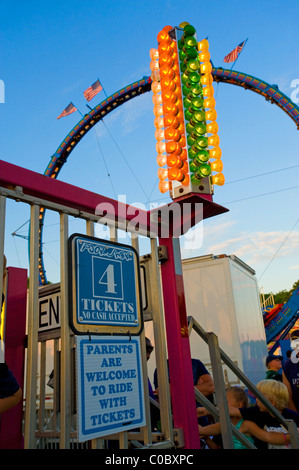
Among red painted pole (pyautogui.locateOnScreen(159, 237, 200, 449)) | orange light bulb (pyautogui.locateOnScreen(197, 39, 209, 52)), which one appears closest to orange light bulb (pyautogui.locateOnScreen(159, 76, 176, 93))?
orange light bulb (pyautogui.locateOnScreen(197, 39, 209, 52))

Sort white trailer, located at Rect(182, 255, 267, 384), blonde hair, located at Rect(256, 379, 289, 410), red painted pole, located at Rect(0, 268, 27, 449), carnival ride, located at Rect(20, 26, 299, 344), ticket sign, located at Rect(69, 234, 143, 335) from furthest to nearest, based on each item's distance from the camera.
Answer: carnival ride, located at Rect(20, 26, 299, 344), white trailer, located at Rect(182, 255, 267, 384), blonde hair, located at Rect(256, 379, 289, 410), red painted pole, located at Rect(0, 268, 27, 449), ticket sign, located at Rect(69, 234, 143, 335)

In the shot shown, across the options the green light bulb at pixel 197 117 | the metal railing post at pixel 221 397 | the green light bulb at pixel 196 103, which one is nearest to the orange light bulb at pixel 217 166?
the green light bulb at pixel 197 117

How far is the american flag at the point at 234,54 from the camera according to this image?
18.0 meters

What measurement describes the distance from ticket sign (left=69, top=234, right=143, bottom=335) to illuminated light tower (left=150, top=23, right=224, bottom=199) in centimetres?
90

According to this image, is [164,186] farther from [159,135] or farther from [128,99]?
[128,99]

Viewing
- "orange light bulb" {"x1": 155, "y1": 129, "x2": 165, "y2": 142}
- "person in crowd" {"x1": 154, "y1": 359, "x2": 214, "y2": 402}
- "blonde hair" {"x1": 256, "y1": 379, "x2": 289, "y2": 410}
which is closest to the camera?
"orange light bulb" {"x1": 155, "y1": 129, "x2": 165, "y2": 142}

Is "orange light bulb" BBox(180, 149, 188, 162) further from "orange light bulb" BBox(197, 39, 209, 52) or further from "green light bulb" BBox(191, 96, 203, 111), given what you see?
"orange light bulb" BBox(197, 39, 209, 52)

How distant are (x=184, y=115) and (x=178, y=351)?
6.61 feet

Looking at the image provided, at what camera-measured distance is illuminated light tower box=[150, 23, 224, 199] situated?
11.5ft

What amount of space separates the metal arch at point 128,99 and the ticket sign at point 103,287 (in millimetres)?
16679

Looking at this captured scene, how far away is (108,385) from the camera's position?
8.27 feet

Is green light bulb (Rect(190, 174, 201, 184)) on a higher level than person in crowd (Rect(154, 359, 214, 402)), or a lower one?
higher

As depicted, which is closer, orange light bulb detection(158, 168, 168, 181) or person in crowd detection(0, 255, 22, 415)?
person in crowd detection(0, 255, 22, 415)

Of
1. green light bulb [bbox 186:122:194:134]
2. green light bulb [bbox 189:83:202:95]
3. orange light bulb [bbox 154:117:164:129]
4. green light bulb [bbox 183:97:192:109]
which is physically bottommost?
green light bulb [bbox 186:122:194:134]
